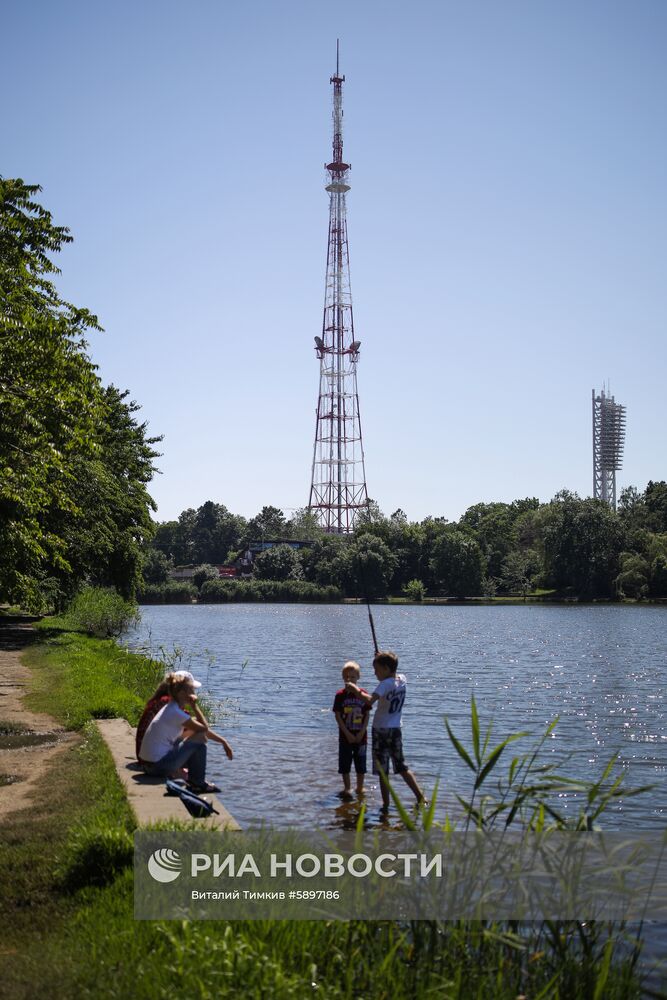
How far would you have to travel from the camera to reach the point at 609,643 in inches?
1943

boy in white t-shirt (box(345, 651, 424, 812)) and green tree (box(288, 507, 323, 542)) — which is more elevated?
green tree (box(288, 507, 323, 542))

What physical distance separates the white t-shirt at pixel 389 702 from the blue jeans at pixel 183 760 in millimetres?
2249

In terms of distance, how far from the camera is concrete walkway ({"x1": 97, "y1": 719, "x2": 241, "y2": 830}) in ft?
27.5

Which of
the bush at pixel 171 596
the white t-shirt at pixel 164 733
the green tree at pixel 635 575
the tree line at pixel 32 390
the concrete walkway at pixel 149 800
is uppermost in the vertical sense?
the tree line at pixel 32 390

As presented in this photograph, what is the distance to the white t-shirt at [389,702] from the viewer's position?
11414 millimetres

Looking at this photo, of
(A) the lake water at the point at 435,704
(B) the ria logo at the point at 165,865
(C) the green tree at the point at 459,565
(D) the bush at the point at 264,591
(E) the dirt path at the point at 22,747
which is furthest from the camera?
(C) the green tree at the point at 459,565

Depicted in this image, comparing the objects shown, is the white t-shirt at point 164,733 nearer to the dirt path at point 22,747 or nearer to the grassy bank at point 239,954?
the dirt path at point 22,747

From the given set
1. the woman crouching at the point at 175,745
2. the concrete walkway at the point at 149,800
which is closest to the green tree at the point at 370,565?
the concrete walkway at the point at 149,800

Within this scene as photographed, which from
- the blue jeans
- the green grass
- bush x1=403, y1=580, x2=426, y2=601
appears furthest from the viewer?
bush x1=403, y1=580, x2=426, y2=601

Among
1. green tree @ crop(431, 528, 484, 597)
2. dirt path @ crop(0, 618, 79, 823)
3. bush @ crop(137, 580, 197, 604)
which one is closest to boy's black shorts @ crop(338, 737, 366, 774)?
dirt path @ crop(0, 618, 79, 823)

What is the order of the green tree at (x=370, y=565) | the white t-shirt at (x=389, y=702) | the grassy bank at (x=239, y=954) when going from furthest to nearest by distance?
the green tree at (x=370, y=565) → the white t-shirt at (x=389, y=702) → the grassy bank at (x=239, y=954)

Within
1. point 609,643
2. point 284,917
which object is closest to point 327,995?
point 284,917

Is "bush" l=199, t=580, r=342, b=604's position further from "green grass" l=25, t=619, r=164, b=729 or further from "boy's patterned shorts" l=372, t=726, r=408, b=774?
"boy's patterned shorts" l=372, t=726, r=408, b=774

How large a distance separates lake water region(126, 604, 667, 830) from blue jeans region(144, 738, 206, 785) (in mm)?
988
